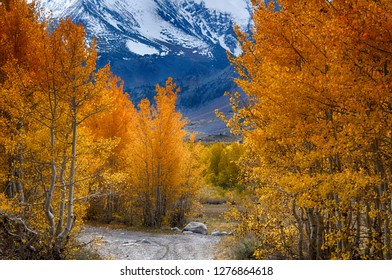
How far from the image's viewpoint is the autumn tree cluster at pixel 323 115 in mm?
6695

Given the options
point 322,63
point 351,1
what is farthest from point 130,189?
point 351,1

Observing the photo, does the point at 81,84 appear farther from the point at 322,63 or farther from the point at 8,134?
the point at 322,63

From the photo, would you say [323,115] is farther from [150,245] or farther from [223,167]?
[223,167]

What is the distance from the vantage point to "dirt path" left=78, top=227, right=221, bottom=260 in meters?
15.8

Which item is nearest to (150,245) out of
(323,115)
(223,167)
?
(323,115)

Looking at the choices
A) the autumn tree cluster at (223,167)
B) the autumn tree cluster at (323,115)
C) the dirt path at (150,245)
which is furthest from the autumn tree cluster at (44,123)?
the autumn tree cluster at (223,167)

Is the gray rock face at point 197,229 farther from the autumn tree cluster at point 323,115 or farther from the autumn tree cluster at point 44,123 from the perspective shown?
the autumn tree cluster at point 323,115

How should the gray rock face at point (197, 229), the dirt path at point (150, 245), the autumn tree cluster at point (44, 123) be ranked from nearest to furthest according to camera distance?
the autumn tree cluster at point (44, 123), the dirt path at point (150, 245), the gray rock face at point (197, 229)

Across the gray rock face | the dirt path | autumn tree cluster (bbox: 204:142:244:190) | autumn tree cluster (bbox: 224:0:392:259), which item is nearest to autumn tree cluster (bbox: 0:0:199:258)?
the dirt path

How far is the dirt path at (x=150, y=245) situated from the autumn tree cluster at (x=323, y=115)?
5.99 metres

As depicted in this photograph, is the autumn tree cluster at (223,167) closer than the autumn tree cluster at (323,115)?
No

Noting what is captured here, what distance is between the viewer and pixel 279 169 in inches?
373

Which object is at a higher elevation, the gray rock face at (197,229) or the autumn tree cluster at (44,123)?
the autumn tree cluster at (44,123)

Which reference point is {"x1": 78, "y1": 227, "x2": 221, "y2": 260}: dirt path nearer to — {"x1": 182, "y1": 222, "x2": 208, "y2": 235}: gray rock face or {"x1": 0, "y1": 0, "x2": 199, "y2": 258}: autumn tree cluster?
{"x1": 182, "y1": 222, "x2": 208, "y2": 235}: gray rock face
